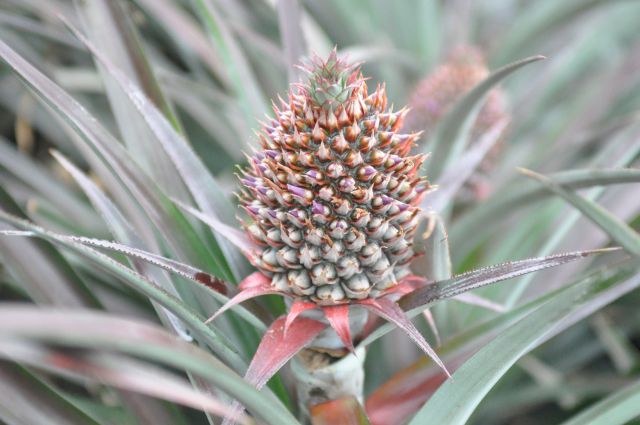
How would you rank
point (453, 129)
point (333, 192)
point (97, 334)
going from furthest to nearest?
point (453, 129)
point (333, 192)
point (97, 334)

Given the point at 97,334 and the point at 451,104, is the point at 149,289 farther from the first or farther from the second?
the point at 451,104

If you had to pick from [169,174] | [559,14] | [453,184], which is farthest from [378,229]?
[559,14]

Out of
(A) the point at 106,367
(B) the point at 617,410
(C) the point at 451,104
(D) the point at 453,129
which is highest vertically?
(C) the point at 451,104

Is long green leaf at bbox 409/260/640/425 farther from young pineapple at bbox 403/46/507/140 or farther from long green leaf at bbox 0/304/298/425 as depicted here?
young pineapple at bbox 403/46/507/140

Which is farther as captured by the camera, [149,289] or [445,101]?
[445,101]

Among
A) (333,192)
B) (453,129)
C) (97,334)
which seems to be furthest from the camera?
(453,129)

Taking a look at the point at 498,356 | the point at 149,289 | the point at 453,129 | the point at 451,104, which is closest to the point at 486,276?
the point at 498,356

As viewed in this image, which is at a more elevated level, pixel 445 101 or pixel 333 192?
pixel 445 101

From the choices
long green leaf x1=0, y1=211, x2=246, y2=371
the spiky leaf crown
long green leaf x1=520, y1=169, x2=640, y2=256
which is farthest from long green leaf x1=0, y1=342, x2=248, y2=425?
long green leaf x1=520, y1=169, x2=640, y2=256
